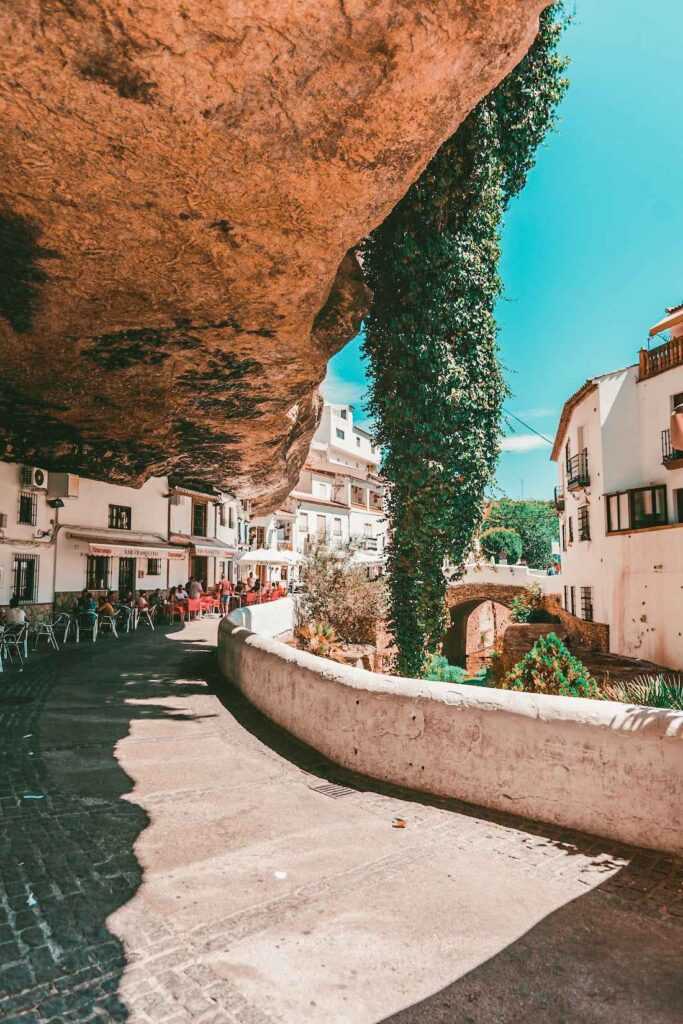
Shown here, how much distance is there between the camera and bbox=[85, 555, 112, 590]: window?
20.0m

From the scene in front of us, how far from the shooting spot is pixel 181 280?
269 inches

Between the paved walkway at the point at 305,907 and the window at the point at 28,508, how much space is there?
495 inches

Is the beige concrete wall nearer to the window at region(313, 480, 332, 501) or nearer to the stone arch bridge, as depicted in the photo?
the stone arch bridge

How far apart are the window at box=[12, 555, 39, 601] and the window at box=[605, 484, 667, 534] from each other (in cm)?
1972

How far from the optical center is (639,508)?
2247 centimetres

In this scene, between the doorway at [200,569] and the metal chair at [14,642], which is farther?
the doorway at [200,569]

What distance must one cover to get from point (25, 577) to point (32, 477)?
297 cm

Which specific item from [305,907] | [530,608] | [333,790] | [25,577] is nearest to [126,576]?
[25,577]

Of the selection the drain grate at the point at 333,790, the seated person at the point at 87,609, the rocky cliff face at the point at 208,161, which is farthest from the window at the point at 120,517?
the drain grate at the point at 333,790

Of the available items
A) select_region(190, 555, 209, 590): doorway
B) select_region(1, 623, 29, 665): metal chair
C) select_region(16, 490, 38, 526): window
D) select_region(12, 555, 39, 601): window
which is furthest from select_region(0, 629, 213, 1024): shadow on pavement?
select_region(190, 555, 209, 590): doorway

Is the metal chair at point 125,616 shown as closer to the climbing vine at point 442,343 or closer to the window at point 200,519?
the climbing vine at point 442,343

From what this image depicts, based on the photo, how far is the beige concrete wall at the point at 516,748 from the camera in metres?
3.73

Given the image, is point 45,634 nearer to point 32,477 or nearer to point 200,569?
point 32,477

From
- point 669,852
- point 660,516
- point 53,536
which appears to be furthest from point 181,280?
point 660,516
